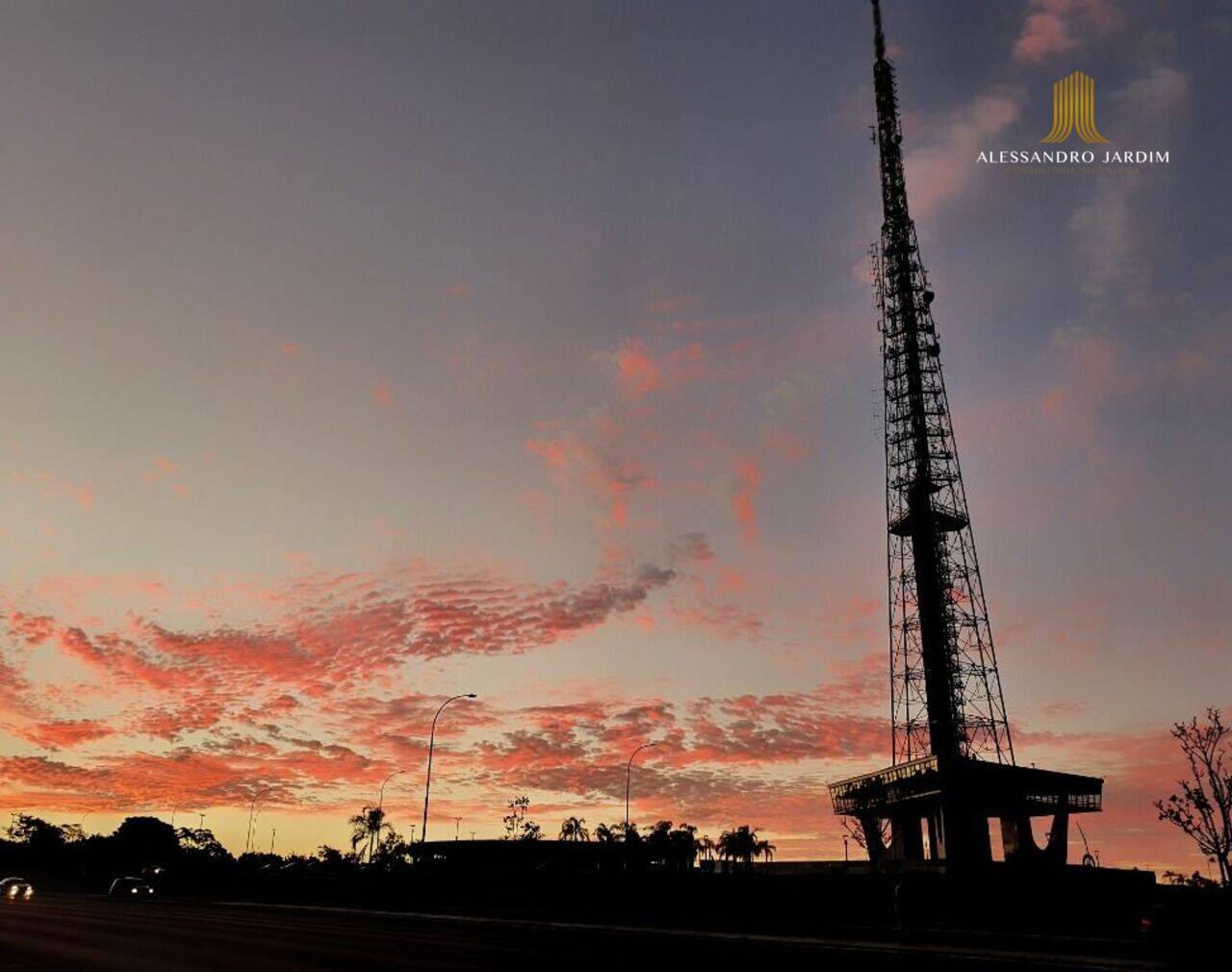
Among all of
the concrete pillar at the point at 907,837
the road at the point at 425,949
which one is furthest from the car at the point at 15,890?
the concrete pillar at the point at 907,837

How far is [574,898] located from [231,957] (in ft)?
102

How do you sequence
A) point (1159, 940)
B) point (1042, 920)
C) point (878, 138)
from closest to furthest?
point (1159, 940) < point (1042, 920) < point (878, 138)

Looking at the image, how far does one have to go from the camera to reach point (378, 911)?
51312 millimetres

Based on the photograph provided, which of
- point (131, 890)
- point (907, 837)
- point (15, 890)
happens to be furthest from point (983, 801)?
point (15, 890)

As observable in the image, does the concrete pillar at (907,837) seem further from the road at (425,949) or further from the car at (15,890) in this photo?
Answer: the car at (15,890)

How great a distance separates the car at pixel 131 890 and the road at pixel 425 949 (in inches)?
1229

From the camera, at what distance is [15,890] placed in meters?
64.8

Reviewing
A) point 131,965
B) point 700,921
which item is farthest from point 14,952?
point 700,921

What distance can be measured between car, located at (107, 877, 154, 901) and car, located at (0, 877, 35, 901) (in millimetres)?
5696

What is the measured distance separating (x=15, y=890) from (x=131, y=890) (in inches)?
306

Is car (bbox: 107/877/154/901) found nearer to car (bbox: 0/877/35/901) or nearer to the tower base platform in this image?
car (bbox: 0/877/35/901)

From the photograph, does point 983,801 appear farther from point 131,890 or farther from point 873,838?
point 131,890

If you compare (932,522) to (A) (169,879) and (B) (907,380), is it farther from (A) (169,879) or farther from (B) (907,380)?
(A) (169,879)

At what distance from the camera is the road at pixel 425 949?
21547 millimetres
